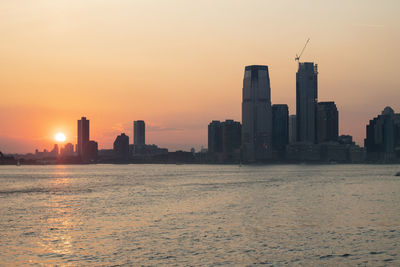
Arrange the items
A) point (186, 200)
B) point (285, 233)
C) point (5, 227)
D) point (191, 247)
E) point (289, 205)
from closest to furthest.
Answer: point (191, 247)
point (285, 233)
point (5, 227)
point (289, 205)
point (186, 200)

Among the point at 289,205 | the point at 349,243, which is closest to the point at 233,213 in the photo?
the point at 289,205

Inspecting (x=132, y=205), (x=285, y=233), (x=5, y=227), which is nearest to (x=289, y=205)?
(x=132, y=205)

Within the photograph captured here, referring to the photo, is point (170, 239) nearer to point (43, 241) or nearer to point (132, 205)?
point (43, 241)

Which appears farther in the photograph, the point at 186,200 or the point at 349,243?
the point at 186,200

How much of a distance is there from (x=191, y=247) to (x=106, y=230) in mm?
15790

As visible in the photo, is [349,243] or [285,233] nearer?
[349,243]

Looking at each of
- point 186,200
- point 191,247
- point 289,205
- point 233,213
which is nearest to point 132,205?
point 186,200

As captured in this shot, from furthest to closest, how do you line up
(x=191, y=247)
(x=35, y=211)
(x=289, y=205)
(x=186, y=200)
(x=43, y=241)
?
(x=186, y=200)
(x=289, y=205)
(x=35, y=211)
(x=43, y=241)
(x=191, y=247)

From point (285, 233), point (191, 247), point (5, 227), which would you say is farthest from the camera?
point (5, 227)

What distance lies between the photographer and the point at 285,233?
58.8m

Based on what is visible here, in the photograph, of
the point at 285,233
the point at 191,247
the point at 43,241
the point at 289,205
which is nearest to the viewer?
the point at 191,247

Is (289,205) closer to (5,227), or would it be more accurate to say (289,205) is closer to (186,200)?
(186,200)

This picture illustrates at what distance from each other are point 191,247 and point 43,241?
16329 mm

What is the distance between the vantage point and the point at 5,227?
64.8m
